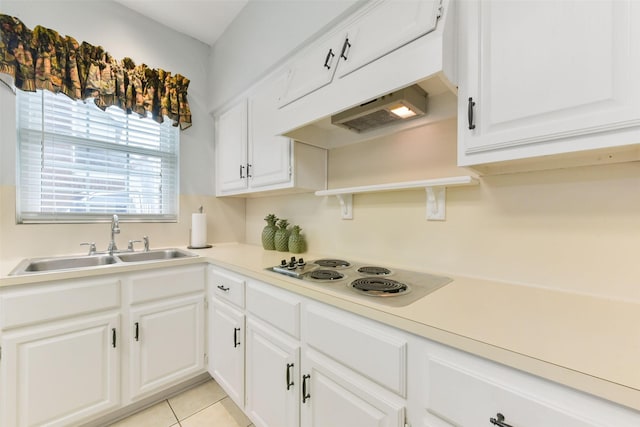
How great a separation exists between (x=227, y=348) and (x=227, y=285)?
0.38 meters

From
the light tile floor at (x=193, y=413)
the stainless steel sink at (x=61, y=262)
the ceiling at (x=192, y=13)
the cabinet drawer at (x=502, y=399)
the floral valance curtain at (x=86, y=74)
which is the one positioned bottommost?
the light tile floor at (x=193, y=413)

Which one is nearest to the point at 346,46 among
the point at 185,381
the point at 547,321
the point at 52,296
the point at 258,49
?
the point at 258,49

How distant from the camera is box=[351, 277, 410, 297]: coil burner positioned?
2.97 feet

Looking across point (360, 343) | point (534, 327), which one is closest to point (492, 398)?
point (534, 327)

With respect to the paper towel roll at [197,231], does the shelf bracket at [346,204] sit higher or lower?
higher

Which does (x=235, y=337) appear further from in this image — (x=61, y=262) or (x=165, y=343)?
(x=61, y=262)

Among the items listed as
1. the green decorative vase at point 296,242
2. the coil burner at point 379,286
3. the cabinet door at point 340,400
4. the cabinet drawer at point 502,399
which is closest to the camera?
the cabinet drawer at point 502,399

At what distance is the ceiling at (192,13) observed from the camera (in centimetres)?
197

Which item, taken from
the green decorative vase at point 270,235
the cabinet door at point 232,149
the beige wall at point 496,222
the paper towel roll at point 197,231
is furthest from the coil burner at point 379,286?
the paper towel roll at point 197,231

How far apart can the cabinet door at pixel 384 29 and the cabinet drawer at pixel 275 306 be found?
3.50 ft

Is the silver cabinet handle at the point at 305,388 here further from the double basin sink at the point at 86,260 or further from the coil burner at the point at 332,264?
the double basin sink at the point at 86,260

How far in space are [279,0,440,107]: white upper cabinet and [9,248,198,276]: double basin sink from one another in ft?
4.94

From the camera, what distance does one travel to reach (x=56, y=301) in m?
1.25

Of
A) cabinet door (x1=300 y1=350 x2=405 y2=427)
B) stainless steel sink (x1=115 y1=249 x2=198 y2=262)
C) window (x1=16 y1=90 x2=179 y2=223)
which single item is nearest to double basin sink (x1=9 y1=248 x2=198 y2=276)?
stainless steel sink (x1=115 y1=249 x2=198 y2=262)
